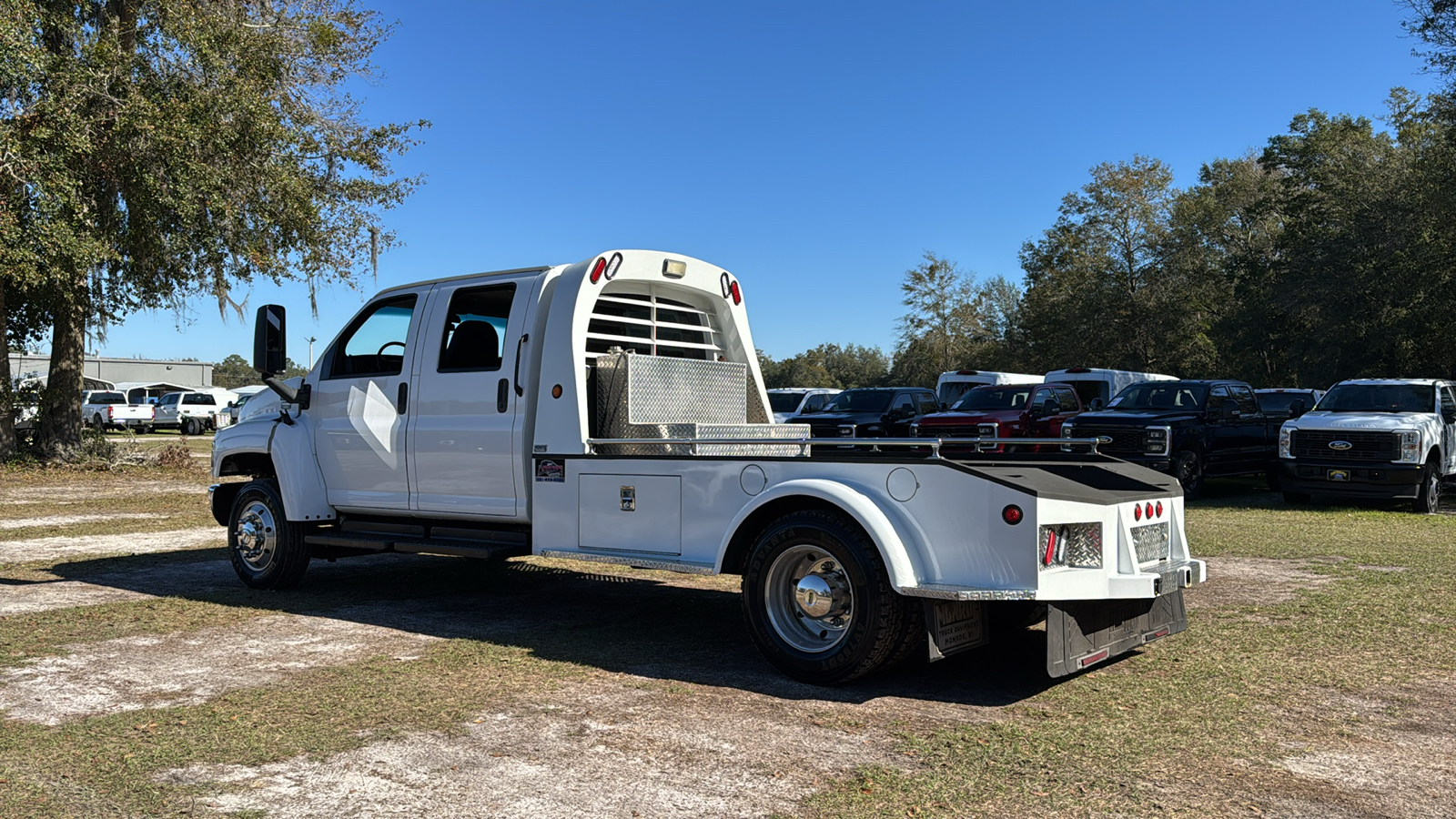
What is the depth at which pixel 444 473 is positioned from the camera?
7.75 m

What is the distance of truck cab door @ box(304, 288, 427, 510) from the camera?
26.7ft

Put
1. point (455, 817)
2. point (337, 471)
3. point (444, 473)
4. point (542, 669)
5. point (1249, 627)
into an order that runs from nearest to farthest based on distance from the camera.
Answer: point (455, 817) < point (542, 669) < point (1249, 627) < point (444, 473) < point (337, 471)

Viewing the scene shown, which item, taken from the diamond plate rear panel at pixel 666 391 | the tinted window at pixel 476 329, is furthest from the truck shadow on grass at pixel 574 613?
the tinted window at pixel 476 329

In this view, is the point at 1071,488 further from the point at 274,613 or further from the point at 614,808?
the point at 274,613

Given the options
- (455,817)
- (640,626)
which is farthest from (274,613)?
(455,817)

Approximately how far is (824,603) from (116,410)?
47.2 m

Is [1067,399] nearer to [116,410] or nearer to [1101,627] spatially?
[1101,627]

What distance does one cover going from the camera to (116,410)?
45281 mm

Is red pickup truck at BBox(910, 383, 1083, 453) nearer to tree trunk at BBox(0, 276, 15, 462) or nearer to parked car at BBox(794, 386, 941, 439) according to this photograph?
parked car at BBox(794, 386, 941, 439)

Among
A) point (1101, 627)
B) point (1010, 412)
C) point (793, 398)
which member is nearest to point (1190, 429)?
point (1010, 412)

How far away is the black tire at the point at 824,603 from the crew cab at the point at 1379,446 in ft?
41.3

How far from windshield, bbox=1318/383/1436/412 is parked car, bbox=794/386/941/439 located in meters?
7.13

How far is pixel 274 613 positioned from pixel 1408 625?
7915mm

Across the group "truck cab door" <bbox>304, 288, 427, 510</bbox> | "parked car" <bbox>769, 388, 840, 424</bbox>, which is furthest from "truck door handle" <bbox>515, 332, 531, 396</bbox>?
"parked car" <bbox>769, 388, 840, 424</bbox>
